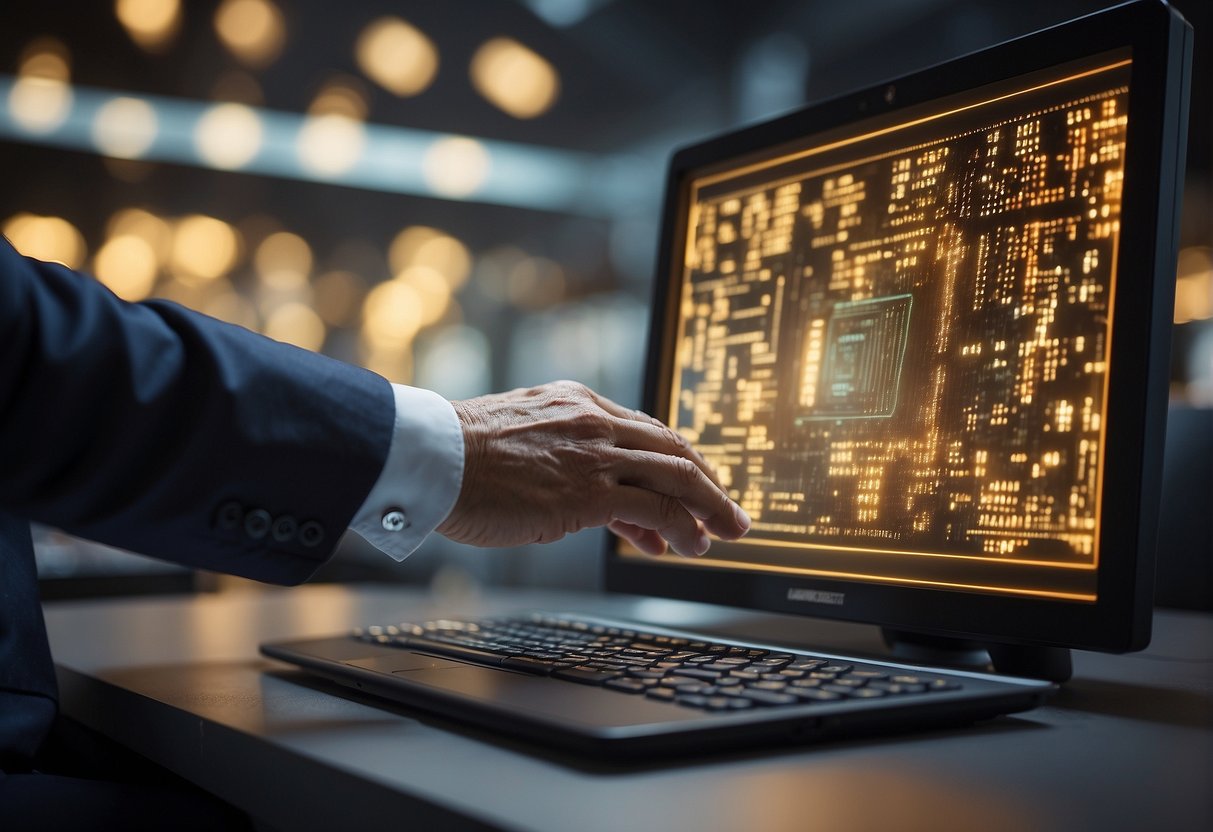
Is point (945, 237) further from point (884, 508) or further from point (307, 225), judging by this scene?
point (307, 225)

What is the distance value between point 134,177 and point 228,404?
4615 mm

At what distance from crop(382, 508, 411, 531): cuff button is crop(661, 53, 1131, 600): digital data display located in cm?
29

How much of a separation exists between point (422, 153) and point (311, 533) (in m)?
4.53

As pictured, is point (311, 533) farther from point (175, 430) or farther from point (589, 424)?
point (589, 424)

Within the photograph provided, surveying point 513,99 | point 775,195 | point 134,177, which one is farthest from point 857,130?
point 134,177

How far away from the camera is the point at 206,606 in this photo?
1.19 metres

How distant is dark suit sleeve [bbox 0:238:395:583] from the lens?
1.69 ft

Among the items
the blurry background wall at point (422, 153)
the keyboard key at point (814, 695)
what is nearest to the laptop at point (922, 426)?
the keyboard key at point (814, 695)

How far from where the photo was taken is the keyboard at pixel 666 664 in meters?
0.48

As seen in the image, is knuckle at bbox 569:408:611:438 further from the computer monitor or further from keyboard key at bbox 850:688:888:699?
keyboard key at bbox 850:688:888:699

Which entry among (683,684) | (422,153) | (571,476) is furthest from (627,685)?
(422,153)

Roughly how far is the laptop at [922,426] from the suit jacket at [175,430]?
113mm

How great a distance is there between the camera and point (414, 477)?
0.61 metres

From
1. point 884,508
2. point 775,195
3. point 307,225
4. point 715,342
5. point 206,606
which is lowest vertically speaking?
point 206,606
